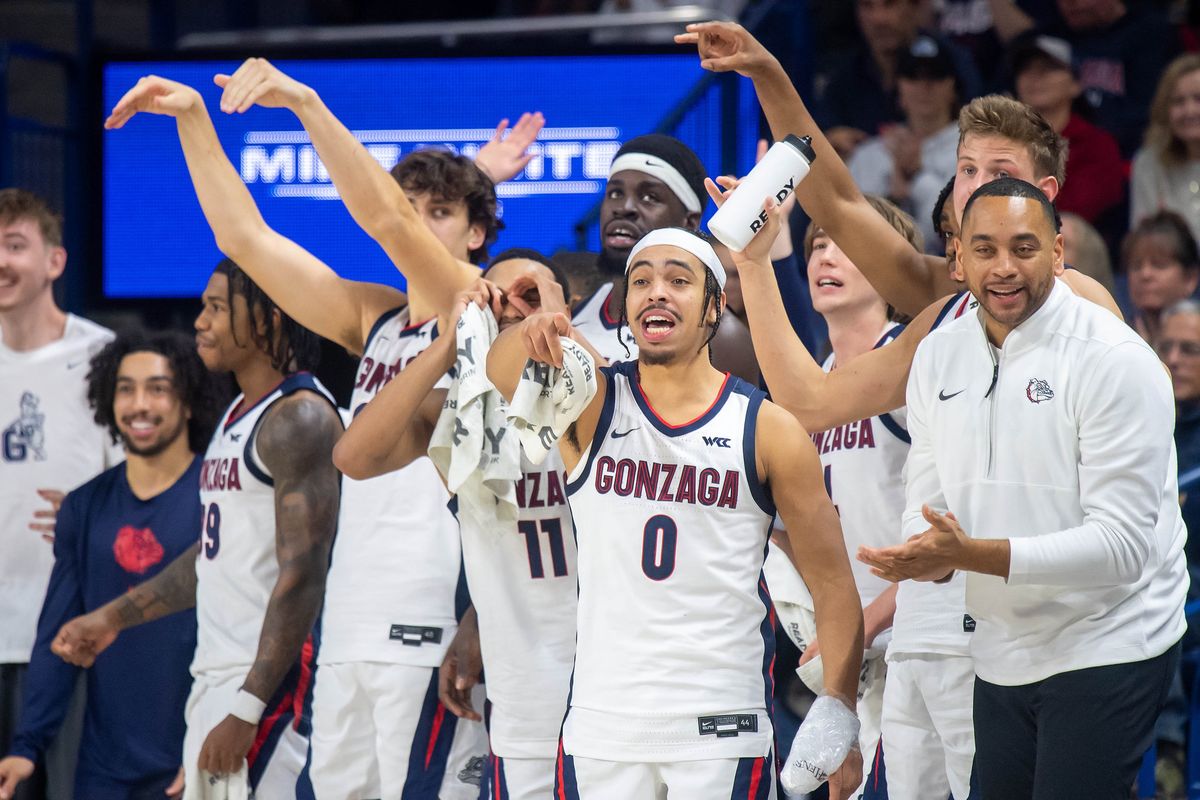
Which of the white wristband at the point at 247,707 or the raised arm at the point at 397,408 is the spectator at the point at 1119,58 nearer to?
the raised arm at the point at 397,408

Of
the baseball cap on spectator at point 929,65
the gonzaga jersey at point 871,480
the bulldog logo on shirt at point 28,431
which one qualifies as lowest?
the gonzaga jersey at point 871,480

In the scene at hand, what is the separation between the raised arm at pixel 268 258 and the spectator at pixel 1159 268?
344cm

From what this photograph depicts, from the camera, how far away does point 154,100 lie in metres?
4.51

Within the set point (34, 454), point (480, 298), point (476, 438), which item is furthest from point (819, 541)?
point (34, 454)

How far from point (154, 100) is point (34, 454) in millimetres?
2091

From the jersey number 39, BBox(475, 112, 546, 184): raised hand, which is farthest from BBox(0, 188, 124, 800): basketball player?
BBox(475, 112, 546, 184): raised hand

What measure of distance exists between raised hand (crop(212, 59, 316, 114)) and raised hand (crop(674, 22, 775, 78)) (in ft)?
3.65

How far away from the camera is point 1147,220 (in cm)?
680

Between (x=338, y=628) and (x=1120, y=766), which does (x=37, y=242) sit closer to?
(x=338, y=628)

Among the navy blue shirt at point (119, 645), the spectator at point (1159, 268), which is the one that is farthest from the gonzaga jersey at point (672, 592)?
the spectator at point (1159, 268)

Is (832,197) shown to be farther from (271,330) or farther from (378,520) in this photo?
(271,330)

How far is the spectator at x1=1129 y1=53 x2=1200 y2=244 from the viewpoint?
7.12 metres

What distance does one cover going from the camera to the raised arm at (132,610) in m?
5.27

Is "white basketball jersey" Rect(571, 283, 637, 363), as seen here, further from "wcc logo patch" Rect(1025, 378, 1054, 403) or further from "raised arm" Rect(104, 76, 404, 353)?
"wcc logo patch" Rect(1025, 378, 1054, 403)
